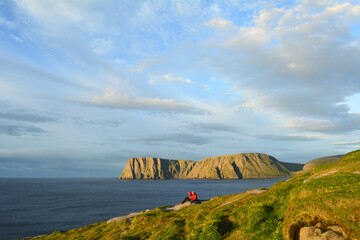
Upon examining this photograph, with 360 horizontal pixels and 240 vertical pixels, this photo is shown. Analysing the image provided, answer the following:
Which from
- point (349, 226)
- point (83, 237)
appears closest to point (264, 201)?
point (349, 226)

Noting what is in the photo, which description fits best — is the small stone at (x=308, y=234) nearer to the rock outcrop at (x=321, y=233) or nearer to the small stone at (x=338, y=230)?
the rock outcrop at (x=321, y=233)

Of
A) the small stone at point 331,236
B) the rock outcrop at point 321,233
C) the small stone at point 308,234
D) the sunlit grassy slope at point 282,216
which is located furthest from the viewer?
the sunlit grassy slope at point 282,216

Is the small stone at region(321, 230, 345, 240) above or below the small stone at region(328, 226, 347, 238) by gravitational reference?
below

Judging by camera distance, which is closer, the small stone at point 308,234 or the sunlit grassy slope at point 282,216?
the small stone at point 308,234

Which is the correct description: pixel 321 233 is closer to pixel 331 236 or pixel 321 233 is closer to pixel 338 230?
pixel 331 236

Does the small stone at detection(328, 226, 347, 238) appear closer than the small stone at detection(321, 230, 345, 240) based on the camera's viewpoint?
No

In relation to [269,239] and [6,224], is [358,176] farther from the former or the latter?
[6,224]

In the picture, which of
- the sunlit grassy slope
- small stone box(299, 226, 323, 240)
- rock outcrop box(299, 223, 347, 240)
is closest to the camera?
rock outcrop box(299, 223, 347, 240)

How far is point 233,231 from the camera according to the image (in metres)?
18.0

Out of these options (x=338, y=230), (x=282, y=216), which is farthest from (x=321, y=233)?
(x=282, y=216)

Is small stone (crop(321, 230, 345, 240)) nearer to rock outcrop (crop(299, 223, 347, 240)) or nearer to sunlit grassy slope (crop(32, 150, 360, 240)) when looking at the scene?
rock outcrop (crop(299, 223, 347, 240))

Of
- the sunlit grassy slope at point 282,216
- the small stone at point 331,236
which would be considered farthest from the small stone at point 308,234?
the sunlit grassy slope at point 282,216

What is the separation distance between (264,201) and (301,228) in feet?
20.1

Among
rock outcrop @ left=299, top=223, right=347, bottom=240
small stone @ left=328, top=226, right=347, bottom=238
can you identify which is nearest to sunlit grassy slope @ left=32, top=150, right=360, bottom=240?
small stone @ left=328, top=226, right=347, bottom=238
